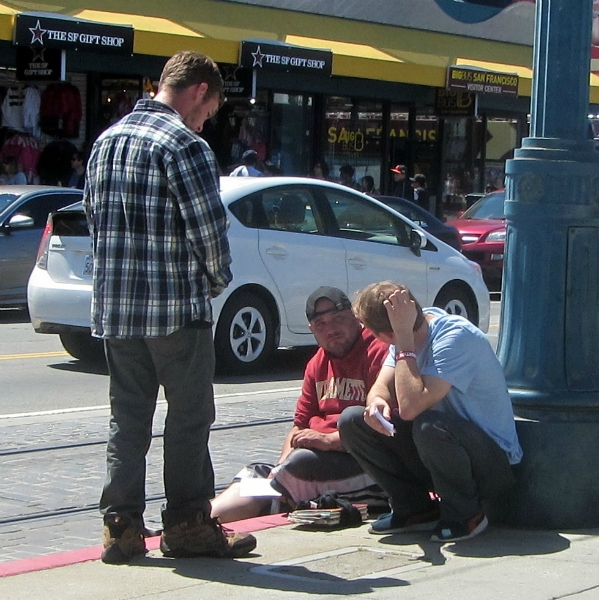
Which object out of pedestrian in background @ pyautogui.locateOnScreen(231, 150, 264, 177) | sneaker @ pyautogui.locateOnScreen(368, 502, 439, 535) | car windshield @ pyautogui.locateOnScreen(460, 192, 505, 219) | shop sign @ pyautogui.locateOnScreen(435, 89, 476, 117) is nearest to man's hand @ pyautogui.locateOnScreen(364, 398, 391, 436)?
sneaker @ pyautogui.locateOnScreen(368, 502, 439, 535)

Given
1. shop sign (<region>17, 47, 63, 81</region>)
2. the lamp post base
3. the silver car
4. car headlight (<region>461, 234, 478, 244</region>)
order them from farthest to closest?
car headlight (<region>461, 234, 478, 244</region>) → shop sign (<region>17, 47, 63, 81</region>) → the silver car → the lamp post base

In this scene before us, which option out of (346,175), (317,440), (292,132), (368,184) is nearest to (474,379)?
(317,440)

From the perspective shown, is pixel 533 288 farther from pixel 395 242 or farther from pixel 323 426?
pixel 395 242

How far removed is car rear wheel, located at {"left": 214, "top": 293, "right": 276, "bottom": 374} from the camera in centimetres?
1081

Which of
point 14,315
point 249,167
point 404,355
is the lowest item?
point 14,315

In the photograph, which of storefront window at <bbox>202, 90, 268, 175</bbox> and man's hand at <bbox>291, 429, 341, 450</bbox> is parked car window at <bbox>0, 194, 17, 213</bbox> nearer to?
storefront window at <bbox>202, 90, 268, 175</bbox>

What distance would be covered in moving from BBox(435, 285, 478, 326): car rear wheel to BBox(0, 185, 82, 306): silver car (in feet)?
17.4

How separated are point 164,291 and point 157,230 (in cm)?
23

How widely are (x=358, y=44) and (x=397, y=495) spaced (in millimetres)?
20339

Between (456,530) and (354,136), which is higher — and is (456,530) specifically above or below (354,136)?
below

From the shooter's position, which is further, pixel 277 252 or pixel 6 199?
pixel 6 199

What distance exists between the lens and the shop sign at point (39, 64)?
19.7 metres

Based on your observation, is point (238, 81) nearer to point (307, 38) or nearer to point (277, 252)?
point (307, 38)

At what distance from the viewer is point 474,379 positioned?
5.52 metres
